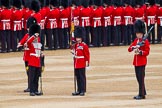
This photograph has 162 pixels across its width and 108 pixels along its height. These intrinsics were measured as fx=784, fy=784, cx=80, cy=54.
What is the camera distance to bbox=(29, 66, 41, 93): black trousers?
17.0 meters

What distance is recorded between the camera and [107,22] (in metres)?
28.8

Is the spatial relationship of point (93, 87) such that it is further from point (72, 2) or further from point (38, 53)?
point (72, 2)

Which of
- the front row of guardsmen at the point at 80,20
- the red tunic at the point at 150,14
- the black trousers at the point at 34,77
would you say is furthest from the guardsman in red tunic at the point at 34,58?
the red tunic at the point at 150,14

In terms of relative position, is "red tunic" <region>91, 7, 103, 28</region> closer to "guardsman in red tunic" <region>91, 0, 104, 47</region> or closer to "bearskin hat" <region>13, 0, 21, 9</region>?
"guardsman in red tunic" <region>91, 0, 104, 47</region>

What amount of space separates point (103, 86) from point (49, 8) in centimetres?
952

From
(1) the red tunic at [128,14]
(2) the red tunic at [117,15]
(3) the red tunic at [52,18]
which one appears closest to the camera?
(3) the red tunic at [52,18]

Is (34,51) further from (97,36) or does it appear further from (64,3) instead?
(97,36)

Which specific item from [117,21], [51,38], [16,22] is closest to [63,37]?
[51,38]

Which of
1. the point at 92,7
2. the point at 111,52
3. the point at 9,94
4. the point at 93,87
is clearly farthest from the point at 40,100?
the point at 92,7

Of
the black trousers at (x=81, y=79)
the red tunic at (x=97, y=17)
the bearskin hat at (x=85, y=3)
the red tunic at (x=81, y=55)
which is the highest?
the bearskin hat at (x=85, y=3)

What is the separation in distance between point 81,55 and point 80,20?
10.9 m

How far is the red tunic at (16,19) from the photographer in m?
26.3

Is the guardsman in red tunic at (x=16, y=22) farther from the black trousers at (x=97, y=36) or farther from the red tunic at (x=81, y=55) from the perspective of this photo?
the red tunic at (x=81, y=55)

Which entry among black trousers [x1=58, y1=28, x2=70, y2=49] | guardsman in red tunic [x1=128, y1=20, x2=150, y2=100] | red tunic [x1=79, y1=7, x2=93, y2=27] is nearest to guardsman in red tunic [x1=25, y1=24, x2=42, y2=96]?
A: guardsman in red tunic [x1=128, y1=20, x2=150, y2=100]
